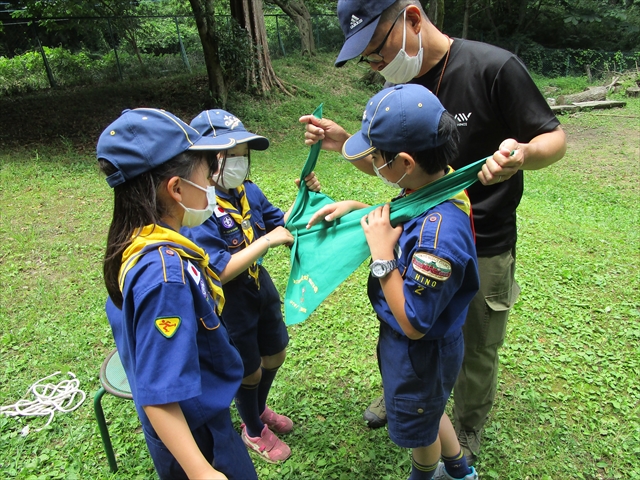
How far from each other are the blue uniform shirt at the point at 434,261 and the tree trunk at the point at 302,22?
17078 millimetres

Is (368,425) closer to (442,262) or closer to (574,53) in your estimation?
(442,262)

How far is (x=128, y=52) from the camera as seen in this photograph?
52.3 feet

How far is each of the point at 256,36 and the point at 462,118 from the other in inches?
417

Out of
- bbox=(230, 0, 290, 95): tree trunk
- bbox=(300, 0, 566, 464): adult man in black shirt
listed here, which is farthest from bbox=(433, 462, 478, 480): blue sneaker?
bbox=(230, 0, 290, 95): tree trunk

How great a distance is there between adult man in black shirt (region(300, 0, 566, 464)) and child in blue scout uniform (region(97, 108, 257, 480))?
0.85m

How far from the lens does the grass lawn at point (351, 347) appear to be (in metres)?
2.67

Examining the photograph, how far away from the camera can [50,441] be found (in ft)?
9.27

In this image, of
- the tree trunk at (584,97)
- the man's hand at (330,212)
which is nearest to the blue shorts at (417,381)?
the man's hand at (330,212)

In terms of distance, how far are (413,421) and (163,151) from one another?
1412 mm

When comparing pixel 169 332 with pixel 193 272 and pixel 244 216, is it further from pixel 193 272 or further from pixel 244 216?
pixel 244 216

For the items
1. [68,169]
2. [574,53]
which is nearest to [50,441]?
[68,169]

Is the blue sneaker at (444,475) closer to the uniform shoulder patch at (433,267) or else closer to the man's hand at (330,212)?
the uniform shoulder patch at (433,267)

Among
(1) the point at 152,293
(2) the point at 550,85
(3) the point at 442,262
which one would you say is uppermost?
(1) the point at 152,293

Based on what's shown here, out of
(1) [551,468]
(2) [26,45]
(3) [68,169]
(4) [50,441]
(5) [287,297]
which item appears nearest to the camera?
(5) [287,297]
